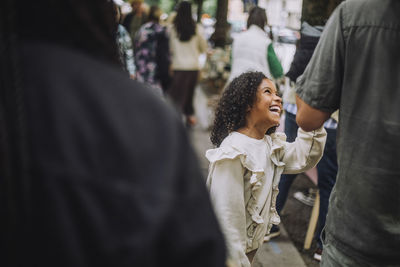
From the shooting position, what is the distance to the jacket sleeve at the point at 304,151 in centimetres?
229

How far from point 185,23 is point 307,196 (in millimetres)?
3517

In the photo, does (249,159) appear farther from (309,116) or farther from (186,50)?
(186,50)

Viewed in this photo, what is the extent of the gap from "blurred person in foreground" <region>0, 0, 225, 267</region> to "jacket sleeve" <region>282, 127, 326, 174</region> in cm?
165

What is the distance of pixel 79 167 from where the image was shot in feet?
2.23

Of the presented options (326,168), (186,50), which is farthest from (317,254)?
(186,50)

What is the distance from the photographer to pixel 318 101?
169cm

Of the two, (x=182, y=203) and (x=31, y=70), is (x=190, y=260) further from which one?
(x=31, y=70)

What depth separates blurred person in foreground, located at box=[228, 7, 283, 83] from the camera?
5.04m

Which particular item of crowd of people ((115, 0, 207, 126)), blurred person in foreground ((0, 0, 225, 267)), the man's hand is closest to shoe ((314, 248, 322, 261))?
the man's hand

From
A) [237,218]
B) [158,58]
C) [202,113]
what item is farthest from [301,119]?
[202,113]

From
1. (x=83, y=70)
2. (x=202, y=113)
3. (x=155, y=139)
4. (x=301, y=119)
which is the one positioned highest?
(x=83, y=70)

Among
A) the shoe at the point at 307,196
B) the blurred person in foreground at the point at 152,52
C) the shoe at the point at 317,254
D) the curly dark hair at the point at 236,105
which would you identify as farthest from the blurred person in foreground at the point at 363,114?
the blurred person in foreground at the point at 152,52

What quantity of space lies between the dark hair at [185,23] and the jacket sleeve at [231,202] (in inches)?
200

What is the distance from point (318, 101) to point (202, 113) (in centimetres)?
758
